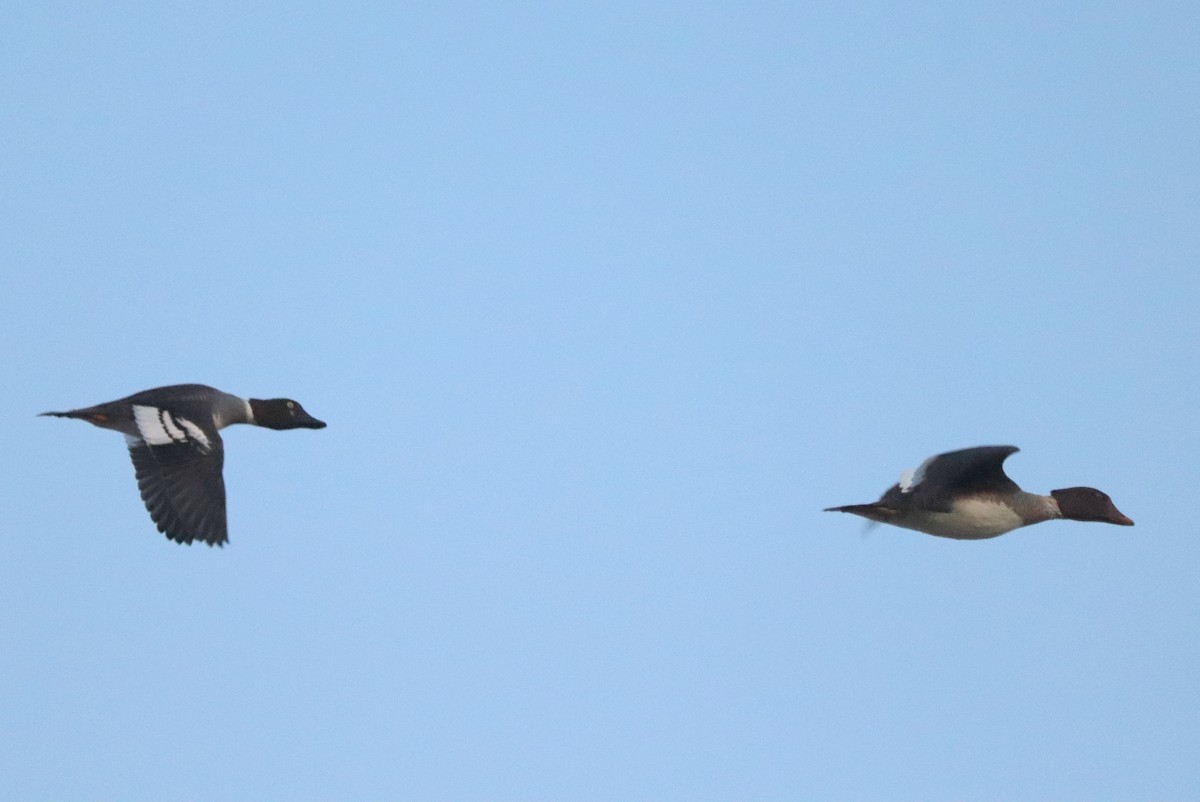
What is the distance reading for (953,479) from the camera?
519 inches

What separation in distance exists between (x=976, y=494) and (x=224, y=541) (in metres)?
6.03

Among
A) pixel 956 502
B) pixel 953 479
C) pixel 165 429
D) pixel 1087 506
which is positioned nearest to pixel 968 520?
pixel 956 502

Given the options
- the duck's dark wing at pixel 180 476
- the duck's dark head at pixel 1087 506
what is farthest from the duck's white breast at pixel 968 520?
the duck's dark wing at pixel 180 476

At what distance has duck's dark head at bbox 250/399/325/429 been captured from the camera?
16.3 meters

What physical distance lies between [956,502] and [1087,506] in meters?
1.80

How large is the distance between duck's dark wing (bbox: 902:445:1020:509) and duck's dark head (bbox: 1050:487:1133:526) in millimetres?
874

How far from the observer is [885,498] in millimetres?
13539

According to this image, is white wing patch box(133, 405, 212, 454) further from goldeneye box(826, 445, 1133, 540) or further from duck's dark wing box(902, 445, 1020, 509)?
duck's dark wing box(902, 445, 1020, 509)

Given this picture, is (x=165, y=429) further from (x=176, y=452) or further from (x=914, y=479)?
(x=914, y=479)

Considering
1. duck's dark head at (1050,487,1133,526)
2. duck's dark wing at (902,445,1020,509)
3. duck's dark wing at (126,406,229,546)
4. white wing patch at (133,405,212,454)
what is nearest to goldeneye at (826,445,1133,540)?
duck's dark wing at (902,445,1020,509)

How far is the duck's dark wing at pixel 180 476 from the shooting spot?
44.9ft

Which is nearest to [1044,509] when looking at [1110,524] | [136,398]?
[1110,524]

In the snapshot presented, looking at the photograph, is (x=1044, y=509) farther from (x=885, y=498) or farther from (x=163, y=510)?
(x=163, y=510)

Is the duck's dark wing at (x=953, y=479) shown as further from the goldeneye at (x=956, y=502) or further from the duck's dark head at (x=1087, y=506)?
the duck's dark head at (x=1087, y=506)
